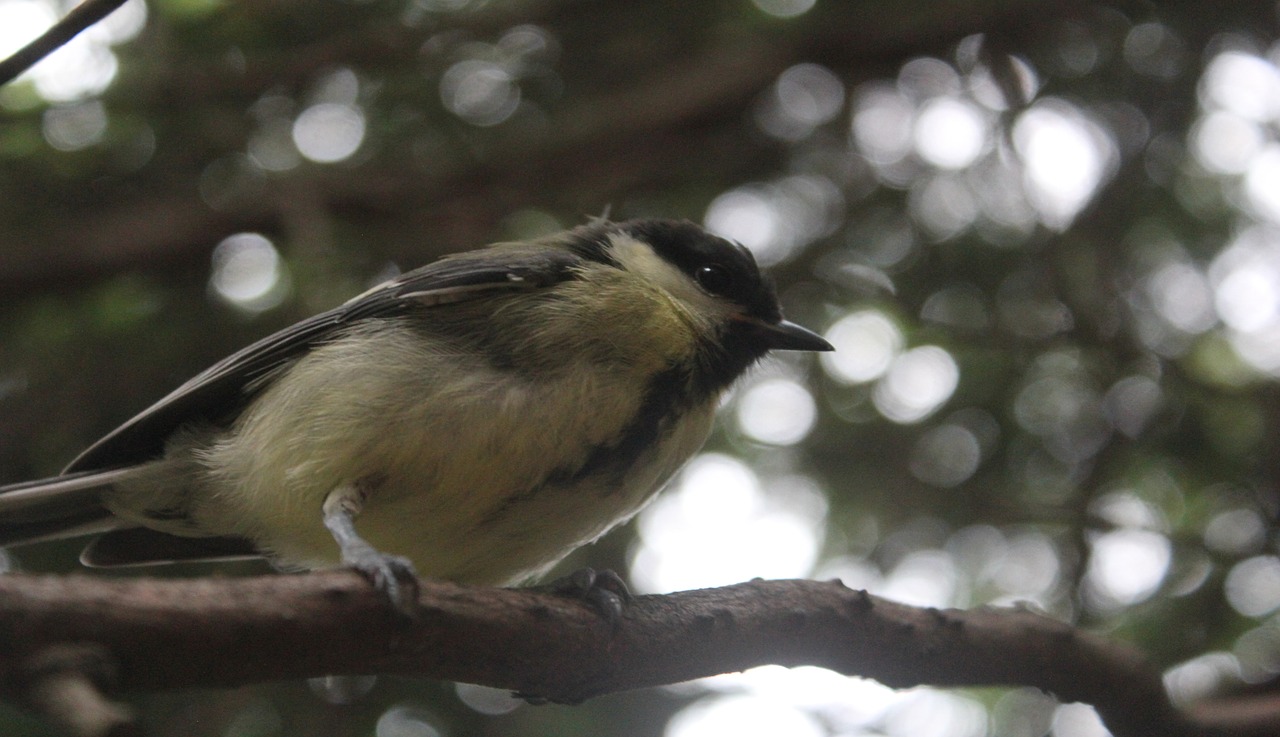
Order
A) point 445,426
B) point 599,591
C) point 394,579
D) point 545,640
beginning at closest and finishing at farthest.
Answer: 1. point 394,579
2. point 545,640
3. point 599,591
4. point 445,426

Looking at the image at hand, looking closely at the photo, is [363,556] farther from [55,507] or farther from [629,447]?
[55,507]

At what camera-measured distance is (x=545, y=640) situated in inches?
82.0

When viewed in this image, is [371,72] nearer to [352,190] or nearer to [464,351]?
[352,190]

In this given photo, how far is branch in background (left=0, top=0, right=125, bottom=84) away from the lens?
1836mm

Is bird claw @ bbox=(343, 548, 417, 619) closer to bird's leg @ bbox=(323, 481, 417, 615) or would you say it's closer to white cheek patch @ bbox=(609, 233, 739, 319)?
bird's leg @ bbox=(323, 481, 417, 615)

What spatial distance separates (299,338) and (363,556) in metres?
1.07

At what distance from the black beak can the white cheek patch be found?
0.12 m

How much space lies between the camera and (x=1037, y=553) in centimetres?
444

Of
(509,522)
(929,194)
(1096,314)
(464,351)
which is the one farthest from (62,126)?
(1096,314)

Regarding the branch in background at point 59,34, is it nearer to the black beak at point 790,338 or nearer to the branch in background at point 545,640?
the branch in background at point 545,640

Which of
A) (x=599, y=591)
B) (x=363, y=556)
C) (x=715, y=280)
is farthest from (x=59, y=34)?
(x=715, y=280)

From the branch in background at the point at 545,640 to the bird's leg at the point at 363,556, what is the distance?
1.3 inches

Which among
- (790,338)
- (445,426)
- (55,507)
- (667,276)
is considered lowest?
(55,507)

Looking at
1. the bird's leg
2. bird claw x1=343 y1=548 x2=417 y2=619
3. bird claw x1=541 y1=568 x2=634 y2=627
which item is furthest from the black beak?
bird claw x1=343 y1=548 x2=417 y2=619
